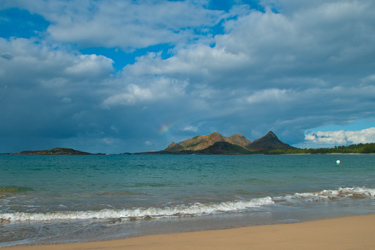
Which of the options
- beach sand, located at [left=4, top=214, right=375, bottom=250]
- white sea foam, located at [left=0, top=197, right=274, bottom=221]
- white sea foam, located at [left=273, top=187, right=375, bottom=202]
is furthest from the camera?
white sea foam, located at [left=273, top=187, right=375, bottom=202]

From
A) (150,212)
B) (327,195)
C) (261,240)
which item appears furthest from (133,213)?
(327,195)

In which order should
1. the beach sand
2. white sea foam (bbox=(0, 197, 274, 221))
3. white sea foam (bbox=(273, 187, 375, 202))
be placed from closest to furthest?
the beach sand, white sea foam (bbox=(0, 197, 274, 221)), white sea foam (bbox=(273, 187, 375, 202))

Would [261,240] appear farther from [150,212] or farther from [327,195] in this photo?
[327,195]

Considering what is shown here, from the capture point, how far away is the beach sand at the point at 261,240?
767 cm

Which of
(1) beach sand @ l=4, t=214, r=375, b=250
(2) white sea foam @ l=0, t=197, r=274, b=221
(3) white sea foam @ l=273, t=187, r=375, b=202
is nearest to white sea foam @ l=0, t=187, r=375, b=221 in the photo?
(2) white sea foam @ l=0, t=197, r=274, b=221

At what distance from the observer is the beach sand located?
7668 mm

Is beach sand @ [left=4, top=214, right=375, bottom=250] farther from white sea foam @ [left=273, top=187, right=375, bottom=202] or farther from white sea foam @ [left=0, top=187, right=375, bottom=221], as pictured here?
white sea foam @ [left=273, top=187, right=375, bottom=202]

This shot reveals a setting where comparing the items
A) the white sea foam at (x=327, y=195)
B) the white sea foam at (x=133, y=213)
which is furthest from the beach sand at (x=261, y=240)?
the white sea foam at (x=327, y=195)

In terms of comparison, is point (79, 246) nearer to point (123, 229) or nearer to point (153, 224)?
point (123, 229)

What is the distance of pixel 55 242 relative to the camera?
28.7 ft

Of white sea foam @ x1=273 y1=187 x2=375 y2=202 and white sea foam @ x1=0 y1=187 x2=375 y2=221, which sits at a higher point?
white sea foam @ x1=0 y1=187 x2=375 y2=221

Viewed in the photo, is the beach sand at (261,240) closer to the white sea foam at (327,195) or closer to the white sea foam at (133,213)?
the white sea foam at (133,213)

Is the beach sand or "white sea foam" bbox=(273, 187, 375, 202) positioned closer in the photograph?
the beach sand

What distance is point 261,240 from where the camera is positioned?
8266 mm
